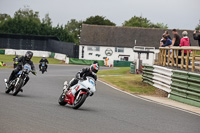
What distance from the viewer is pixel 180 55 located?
20.6 metres

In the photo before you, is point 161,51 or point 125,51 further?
point 125,51

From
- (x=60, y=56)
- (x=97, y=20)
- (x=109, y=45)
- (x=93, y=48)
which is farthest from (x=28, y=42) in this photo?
(x=97, y=20)

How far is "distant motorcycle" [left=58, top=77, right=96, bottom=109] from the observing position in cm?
1230

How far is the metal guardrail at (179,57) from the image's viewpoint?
61.1ft

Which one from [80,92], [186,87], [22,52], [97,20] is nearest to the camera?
[80,92]

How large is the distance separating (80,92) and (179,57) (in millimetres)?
9126

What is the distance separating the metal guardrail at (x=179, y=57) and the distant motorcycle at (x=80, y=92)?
6636 mm

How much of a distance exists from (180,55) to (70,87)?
29.0 ft

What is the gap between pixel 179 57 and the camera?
2044cm

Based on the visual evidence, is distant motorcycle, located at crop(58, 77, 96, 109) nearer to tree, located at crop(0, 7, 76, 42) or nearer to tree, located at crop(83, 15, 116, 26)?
tree, located at crop(0, 7, 76, 42)

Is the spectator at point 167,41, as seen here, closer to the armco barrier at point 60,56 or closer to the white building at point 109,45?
the armco barrier at point 60,56

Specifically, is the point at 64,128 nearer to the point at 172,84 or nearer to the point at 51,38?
the point at 172,84

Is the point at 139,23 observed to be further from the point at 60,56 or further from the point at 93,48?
the point at 60,56

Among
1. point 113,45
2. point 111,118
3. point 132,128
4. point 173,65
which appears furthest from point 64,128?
point 113,45
